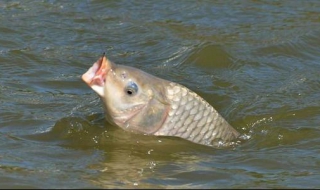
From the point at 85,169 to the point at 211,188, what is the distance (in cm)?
84

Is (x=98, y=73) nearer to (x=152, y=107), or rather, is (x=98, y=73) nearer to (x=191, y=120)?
(x=152, y=107)

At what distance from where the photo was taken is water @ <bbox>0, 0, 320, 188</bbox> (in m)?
5.76

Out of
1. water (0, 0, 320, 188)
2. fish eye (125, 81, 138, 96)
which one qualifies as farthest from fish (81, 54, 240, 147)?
water (0, 0, 320, 188)

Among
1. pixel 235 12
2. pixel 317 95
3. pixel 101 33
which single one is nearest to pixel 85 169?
pixel 317 95

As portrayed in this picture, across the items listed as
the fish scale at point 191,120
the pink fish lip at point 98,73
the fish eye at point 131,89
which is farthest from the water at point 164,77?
the pink fish lip at point 98,73

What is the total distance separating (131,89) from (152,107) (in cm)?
20

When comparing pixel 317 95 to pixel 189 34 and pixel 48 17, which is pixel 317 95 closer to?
pixel 189 34

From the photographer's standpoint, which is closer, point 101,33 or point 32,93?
point 32,93

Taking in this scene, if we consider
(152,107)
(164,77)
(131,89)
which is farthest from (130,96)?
(164,77)

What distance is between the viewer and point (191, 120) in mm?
6262

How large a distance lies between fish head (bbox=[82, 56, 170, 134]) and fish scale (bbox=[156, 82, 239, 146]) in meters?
0.05

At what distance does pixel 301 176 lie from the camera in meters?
5.82

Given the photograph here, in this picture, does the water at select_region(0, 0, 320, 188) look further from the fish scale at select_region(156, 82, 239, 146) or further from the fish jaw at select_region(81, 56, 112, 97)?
the fish jaw at select_region(81, 56, 112, 97)

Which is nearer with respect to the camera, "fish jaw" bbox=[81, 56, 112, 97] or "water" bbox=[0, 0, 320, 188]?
"water" bbox=[0, 0, 320, 188]
